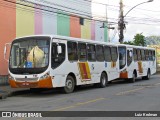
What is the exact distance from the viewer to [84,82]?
65.5ft

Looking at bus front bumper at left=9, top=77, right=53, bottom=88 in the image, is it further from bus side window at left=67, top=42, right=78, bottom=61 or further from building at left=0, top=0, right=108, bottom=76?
building at left=0, top=0, right=108, bottom=76

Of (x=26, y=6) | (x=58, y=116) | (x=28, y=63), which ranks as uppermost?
(x=26, y=6)

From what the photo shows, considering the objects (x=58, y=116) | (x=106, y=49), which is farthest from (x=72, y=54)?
(x=58, y=116)

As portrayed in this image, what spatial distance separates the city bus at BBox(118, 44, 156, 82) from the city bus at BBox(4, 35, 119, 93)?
19.6ft

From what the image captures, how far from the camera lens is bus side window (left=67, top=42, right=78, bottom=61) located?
18509mm

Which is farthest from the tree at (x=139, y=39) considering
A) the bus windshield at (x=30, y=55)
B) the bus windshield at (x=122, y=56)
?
the bus windshield at (x=30, y=55)

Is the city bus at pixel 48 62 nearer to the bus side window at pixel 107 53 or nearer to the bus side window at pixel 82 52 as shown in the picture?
the bus side window at pixel 82 52

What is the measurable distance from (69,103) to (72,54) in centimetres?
506

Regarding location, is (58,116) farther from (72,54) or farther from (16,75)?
(72,54)

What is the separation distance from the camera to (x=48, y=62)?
1688cm

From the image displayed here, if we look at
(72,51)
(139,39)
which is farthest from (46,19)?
(139,39)

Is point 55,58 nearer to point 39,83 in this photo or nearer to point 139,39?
point 39,83

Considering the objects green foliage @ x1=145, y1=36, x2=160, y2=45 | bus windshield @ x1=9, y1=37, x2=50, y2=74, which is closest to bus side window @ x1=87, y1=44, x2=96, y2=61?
bus windshield @ x1=9, y1=37, x2=50, y2=74

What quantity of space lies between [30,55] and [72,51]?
8.17ft
